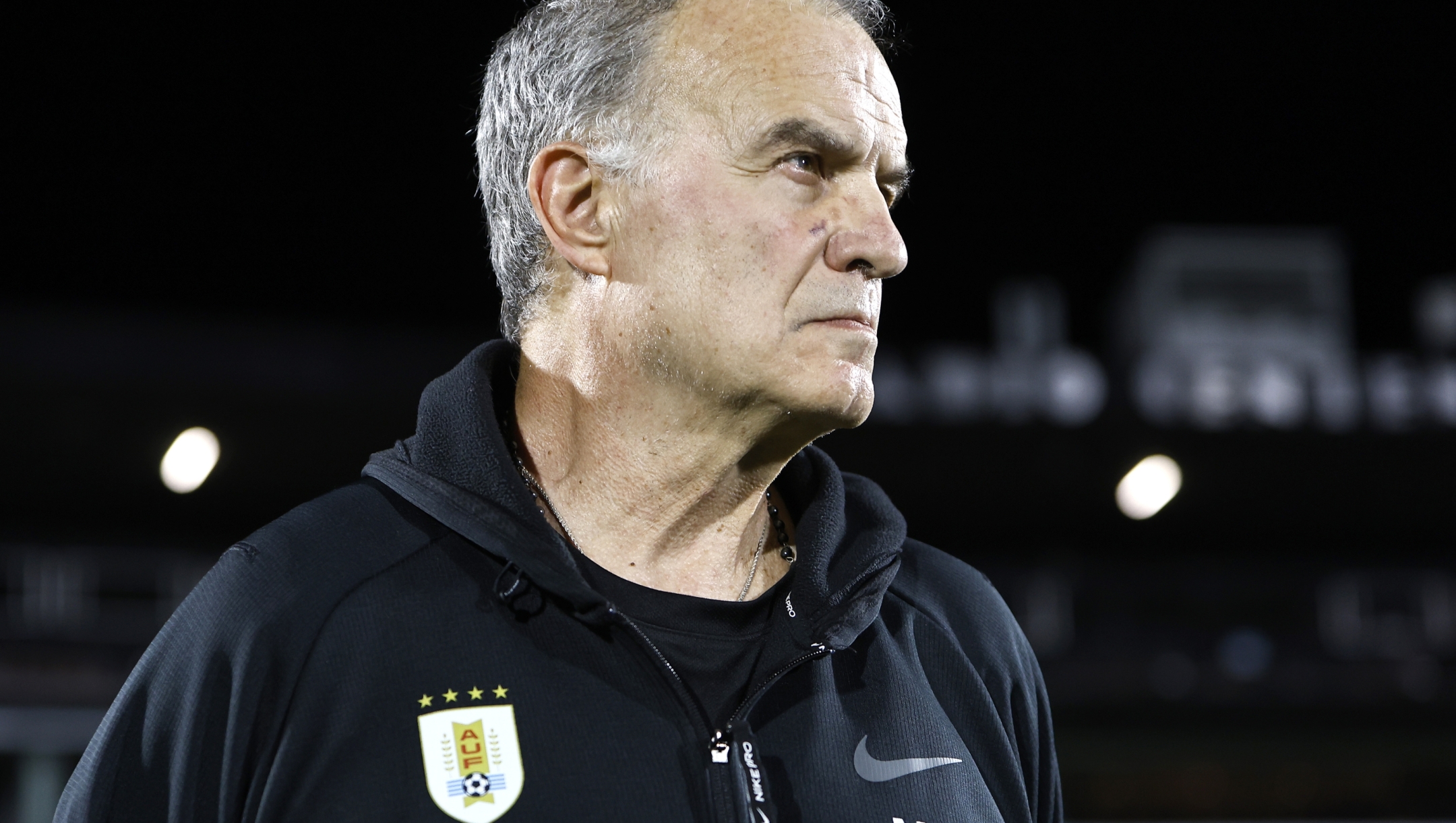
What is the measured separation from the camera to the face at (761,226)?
44.2 inches

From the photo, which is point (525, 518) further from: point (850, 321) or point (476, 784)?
point (850, 321)

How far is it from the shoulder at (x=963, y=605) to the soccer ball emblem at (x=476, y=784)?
0.46m

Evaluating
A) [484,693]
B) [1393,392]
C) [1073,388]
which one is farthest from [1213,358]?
[484,693]

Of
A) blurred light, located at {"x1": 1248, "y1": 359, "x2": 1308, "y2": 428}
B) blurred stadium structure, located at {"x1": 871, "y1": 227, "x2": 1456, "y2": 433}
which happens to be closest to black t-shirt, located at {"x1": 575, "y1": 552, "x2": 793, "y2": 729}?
blurred stadium structure, located at {"x1": 871, "y1": 227, "x2": 1456, "y2": 433}

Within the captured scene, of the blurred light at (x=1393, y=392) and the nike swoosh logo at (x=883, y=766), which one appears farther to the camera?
the blurred light at (x=1393, y=392)

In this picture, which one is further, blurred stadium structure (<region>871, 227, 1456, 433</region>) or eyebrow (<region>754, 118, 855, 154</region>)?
blurred stadium structure (<region>871, 227, 1456, 433</region>)

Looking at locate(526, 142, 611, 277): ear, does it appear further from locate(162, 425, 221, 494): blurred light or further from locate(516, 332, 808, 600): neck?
locate(162, 425, 221, 494): blurred light

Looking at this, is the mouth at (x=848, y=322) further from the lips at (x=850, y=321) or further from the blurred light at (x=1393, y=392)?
the blurred light at (x=1393, y=392)

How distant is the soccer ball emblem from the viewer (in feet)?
Result: 3.22

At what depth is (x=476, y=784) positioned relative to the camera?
0.98 metres

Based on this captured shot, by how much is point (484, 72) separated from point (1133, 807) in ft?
29.8

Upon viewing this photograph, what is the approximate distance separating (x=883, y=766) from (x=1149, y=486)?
33.5 ft

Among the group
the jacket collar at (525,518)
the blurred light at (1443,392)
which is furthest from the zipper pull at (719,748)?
the blurred light at (1443,392)

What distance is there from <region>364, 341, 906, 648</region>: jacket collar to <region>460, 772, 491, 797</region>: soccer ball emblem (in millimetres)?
152
